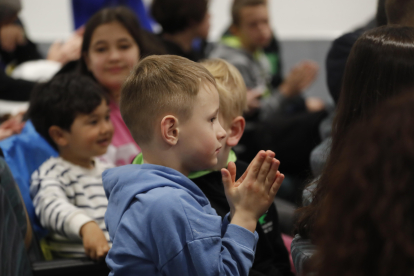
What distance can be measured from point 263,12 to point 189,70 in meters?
2.20

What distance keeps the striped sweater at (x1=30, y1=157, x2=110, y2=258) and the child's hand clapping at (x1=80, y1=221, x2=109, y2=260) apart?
24 millimetres

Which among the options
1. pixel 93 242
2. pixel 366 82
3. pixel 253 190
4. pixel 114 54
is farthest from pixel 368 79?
pixel 114 54

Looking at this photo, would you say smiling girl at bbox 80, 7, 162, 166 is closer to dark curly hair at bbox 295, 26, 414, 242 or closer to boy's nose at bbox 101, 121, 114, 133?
boy's nose at bbox 101, 121, 114, 133

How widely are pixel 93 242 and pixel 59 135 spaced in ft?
1.54

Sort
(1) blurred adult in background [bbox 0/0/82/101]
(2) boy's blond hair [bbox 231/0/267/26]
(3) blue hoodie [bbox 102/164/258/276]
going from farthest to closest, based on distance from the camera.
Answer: (2) boy's blond hair [bbox 231/0/267/26]
(1) blurred adult in background [bbox 0/0/82/101]
(3) blue hoodie [bbox 102/164/258/276]

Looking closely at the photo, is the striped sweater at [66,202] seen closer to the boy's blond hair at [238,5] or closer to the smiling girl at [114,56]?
the smiling girl at [114,56]

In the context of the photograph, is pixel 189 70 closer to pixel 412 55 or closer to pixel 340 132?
pixel 340 132

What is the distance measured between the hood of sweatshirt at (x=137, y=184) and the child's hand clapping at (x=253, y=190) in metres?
0.08

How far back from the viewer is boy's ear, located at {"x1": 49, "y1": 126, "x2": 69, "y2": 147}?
1.57 metres

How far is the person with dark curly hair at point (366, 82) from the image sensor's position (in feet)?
3.12

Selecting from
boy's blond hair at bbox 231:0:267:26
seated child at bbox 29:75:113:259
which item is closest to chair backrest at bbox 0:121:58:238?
seated child at bbox 29:75:113:259

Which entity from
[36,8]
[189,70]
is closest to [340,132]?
[189,70]

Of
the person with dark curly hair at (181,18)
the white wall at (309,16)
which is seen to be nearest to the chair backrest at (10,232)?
the person with dark curly hair at (181,18)

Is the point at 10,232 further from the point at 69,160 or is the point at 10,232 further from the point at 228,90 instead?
the point at 228,90
